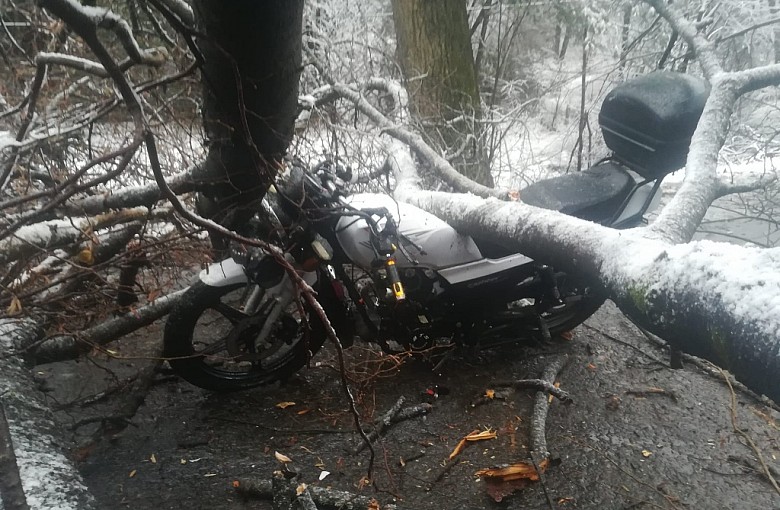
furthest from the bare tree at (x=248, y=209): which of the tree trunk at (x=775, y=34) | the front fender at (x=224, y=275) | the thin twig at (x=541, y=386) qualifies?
the tree trunk at (x=775, y=34)

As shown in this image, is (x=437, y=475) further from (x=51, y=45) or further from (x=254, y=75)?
(x=51, y=45)

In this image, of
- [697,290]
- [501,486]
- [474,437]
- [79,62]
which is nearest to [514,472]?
[501,486]

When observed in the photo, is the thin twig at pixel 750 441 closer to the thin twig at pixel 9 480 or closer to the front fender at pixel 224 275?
the front fender at pixel 224 275

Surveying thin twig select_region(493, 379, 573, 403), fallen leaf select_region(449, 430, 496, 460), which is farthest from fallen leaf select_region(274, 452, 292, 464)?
thin twig select_region(493, 379, 573, 403)

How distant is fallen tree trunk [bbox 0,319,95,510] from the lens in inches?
43.3

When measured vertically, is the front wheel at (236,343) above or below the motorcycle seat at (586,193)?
below

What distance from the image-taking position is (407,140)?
4.03 metres

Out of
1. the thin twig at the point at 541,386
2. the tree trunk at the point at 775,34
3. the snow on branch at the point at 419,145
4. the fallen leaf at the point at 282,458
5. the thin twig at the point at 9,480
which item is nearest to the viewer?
the thin twig at the point at 9,480

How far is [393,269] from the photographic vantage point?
Result: 7.64ft

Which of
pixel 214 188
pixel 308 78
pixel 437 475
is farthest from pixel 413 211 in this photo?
pixel 308 78

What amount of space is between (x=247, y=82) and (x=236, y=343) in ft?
5.41

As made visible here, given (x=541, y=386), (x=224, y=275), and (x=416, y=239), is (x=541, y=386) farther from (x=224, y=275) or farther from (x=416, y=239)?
(x=224, y=275)

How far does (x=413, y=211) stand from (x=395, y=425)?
1.12 m

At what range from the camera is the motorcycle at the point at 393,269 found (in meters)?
2.42
